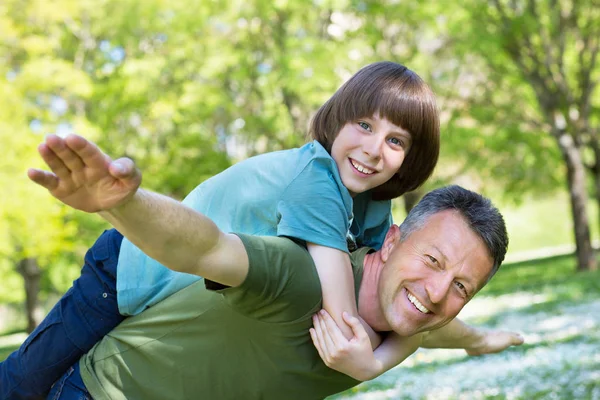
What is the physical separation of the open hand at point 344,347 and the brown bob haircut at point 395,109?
88 centimetres

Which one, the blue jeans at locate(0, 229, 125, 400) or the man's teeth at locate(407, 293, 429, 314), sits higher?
the man's teeth at locate(407, 293, 429, 314)

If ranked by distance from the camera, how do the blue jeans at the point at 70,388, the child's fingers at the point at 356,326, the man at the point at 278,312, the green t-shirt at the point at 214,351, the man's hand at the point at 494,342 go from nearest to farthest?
the man at the point at 278,312 → the green t-shirt at the point at 214,351 → the child's fingers at the point at 356,326 → the blue jeans at the point at 70,388 → the man's hand at the point at 494,342

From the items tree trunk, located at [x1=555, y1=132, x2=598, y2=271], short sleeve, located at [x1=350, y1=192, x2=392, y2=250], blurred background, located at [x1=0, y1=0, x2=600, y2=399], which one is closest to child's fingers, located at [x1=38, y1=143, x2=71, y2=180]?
short sleeve, located at [x1=350, y1=192, x2=392, y2=250]

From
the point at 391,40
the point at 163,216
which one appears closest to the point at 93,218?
the point at 391,40

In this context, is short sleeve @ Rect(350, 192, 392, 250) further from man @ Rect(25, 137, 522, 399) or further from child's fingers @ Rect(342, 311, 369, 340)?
child's fingers @ Rect(342, 311, 369, 340)

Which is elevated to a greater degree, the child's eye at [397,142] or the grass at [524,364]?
the child's eye at [397,142]

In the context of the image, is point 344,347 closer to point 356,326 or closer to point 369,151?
point 356,326

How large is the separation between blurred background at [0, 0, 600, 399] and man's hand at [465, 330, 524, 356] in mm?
8355

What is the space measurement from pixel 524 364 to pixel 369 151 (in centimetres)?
583

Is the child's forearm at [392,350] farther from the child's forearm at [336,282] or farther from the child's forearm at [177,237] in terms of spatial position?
the child's forearm at [177,237]

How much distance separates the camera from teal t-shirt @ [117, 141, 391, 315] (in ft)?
8.23

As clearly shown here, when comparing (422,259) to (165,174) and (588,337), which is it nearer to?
(588,337)

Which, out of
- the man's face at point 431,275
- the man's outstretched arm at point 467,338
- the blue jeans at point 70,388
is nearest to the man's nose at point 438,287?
the man's face at point 431,275

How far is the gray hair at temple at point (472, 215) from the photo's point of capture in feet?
8.63
